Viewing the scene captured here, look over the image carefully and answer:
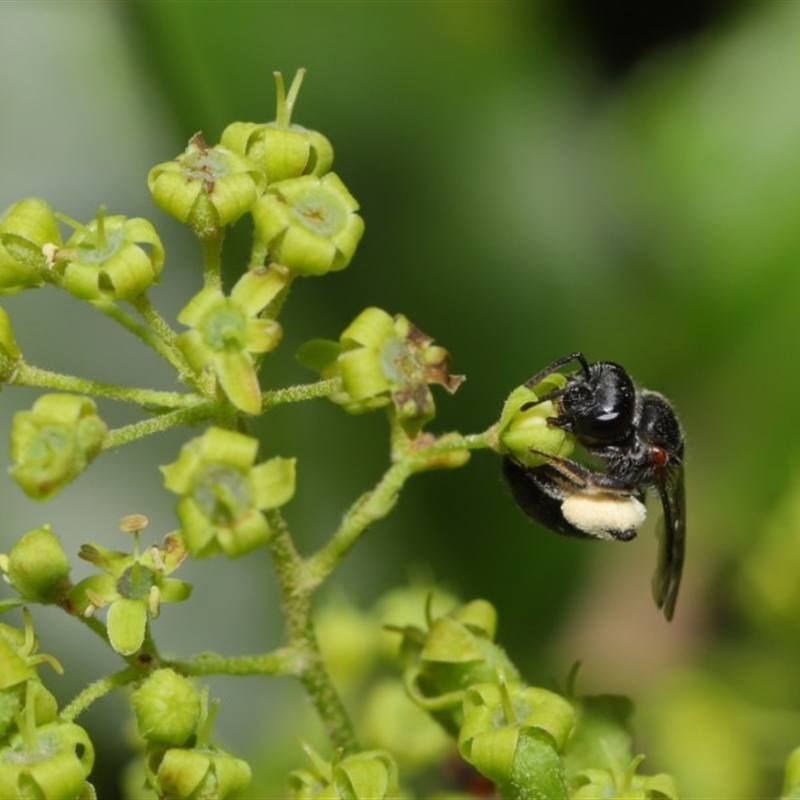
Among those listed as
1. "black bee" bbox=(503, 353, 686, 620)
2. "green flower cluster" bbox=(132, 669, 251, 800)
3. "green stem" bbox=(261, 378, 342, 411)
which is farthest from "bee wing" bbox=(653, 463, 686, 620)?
"green flower cluster" bbox=(132, 669, 251, 800)

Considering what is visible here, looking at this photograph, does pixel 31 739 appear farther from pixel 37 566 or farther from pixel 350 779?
pixel 350 779

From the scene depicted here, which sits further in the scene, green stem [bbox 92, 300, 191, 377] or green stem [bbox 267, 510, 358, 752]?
green stem [bbox 267, 510, 358, 752]

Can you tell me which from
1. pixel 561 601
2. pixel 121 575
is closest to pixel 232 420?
pixel 121 575

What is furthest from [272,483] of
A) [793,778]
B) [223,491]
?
[793,778]

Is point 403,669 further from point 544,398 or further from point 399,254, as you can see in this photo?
point 399,254

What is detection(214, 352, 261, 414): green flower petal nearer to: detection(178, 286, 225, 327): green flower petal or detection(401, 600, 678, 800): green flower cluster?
detection(178, 286, 225, 327): green flower petal
